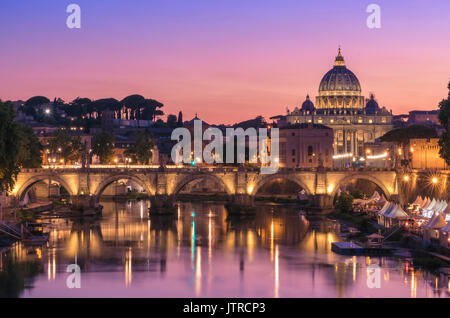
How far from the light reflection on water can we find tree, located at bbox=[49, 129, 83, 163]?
35.6 metres

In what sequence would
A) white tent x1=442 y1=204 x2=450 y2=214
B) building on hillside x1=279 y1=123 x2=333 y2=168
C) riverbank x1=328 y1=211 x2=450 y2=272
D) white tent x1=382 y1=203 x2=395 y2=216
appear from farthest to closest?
building on hillside x1=279 y1=123 x2=333 y2=168 → white tent x1=382 y1=203 x2=395 y2=216 → white tent x1=442 y1=204 x2=450 y2=214 → riverbank x1=328 y1=211 x2=450 y2=272

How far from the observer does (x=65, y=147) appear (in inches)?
4382

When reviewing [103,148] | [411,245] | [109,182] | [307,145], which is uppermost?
[307,145]

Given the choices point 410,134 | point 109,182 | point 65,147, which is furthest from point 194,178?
point 410,134

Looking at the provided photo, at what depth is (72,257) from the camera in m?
55.0

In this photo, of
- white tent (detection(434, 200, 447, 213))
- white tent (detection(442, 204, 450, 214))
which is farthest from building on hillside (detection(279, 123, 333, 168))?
white tent (detection(442, 204, 450, 214))

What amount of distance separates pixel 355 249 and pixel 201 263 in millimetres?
10802

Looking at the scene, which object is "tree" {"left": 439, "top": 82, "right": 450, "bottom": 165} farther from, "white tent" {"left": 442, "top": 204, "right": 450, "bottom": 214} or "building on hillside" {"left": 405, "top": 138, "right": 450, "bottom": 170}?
"building on hillside" {"left": 405, "top": 138, "right": 450, "bottom": 170}

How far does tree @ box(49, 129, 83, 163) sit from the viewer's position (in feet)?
363

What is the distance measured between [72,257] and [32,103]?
471 ft

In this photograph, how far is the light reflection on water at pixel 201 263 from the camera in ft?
145

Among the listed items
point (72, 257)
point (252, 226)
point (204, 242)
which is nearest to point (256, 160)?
point (252, 226)

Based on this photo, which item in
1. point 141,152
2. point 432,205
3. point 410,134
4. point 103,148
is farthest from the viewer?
point 141,152

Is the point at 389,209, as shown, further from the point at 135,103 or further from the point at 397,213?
the point at 135,103
